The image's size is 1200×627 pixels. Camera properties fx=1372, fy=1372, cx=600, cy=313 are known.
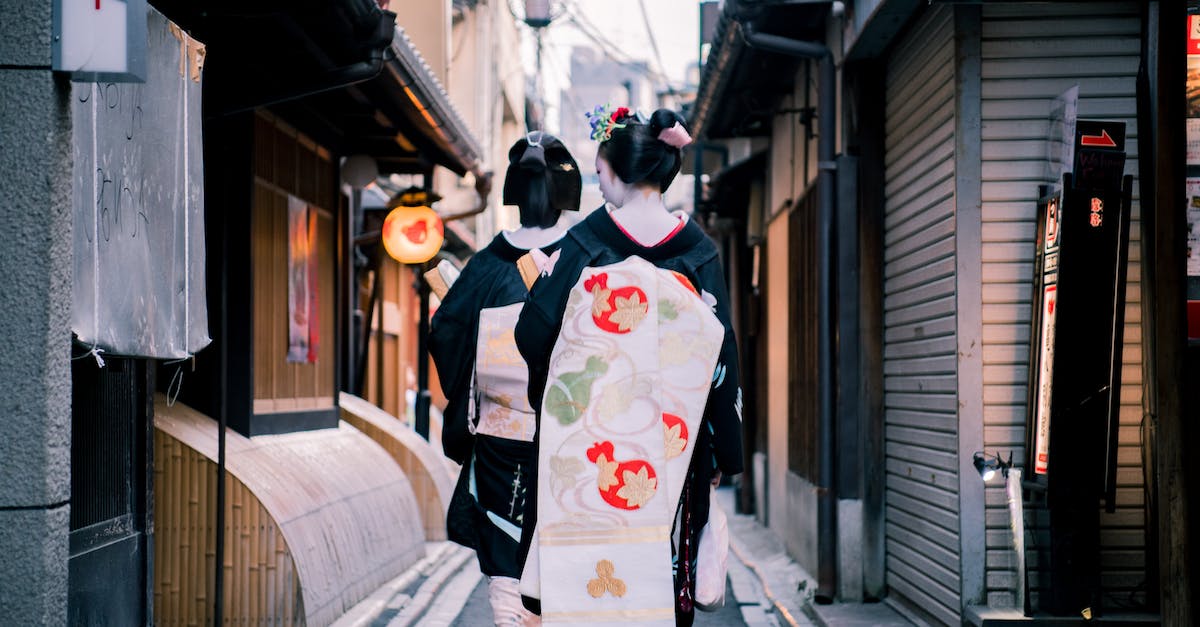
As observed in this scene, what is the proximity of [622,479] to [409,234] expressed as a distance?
428 inches

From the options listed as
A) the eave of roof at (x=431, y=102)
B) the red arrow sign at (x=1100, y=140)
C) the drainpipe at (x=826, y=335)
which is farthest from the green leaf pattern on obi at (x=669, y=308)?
the drainpipe at (x=826, y=335)

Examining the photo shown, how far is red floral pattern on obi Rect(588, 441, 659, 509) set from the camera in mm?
5242

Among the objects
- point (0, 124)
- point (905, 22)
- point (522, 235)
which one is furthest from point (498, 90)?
point (0, 124)

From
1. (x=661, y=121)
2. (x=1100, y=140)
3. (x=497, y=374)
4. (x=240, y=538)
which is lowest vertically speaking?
(x=240, y=538)

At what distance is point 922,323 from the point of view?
31.6 feet

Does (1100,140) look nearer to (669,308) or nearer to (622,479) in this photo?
(669,308)

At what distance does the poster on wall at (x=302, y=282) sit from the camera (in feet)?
38.7

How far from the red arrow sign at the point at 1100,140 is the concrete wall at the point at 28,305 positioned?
543cm

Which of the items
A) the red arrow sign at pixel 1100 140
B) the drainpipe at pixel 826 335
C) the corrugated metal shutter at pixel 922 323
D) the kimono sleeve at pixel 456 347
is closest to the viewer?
the kimono sleeve at pixel 456 347

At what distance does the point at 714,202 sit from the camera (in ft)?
72.5

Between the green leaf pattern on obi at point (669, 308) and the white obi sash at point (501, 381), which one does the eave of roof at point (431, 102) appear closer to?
the white obi sash at point (501, 381)

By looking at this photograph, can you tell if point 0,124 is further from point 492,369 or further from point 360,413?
point 360,413

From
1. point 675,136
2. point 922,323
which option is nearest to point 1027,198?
point 922,323

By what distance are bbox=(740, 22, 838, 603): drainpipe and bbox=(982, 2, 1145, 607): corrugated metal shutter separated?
2.52 metres
